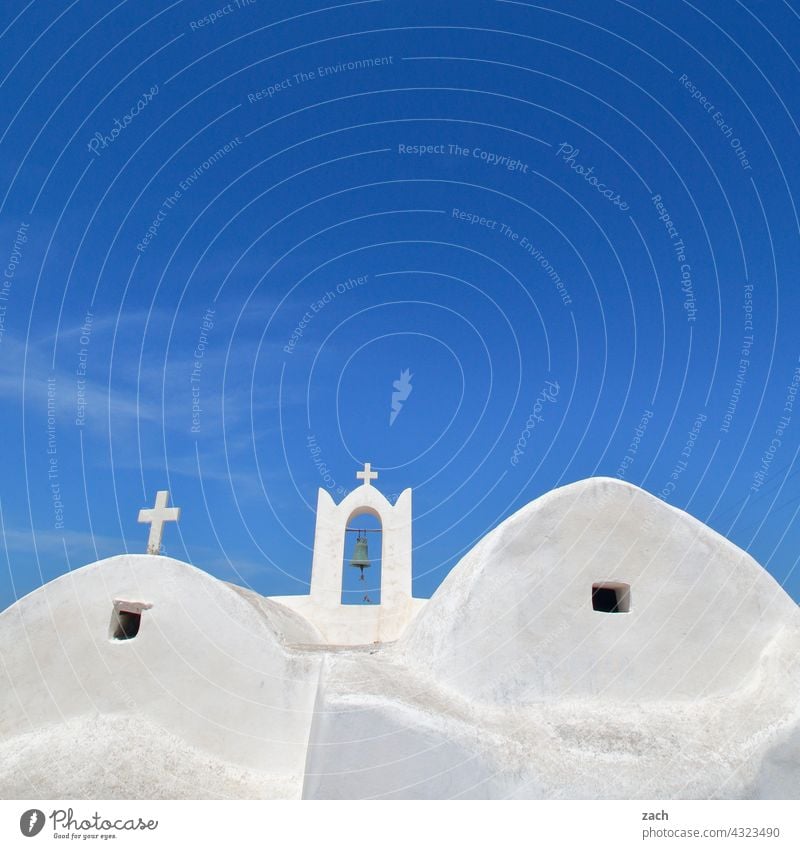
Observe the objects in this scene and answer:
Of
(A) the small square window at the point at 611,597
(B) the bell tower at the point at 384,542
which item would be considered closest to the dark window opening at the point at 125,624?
(B) the bell tower at the point at 384,542

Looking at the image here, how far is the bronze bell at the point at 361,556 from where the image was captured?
13.5 metres

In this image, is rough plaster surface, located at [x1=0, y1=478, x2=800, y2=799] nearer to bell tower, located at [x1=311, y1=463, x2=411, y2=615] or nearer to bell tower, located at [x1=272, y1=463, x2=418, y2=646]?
bell tower, located at [x1=272, y1=463, x2=418, y2=646]

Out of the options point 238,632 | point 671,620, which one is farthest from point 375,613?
point 671,620

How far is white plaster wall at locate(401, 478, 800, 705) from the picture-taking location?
699 centimetres

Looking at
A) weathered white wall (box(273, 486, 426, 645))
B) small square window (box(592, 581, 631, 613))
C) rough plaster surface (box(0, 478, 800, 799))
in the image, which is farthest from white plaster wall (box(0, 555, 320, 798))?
weathered white wall (box(273, 486, 426, 645))

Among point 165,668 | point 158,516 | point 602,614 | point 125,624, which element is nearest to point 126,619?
point 125,624

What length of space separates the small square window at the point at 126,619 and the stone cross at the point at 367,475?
5.92 meters

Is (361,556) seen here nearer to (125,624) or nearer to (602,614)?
(125,624)

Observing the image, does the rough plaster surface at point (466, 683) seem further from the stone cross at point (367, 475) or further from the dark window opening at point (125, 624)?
the stone cross at point (367, 475)

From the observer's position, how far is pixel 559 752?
6.24 metres

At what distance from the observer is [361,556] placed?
44.7ft
